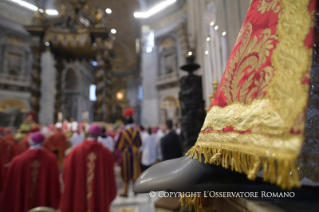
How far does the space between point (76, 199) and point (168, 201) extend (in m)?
1.46

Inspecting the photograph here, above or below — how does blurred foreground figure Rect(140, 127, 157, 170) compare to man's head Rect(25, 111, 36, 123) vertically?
below

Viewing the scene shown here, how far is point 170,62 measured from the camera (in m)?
15.7

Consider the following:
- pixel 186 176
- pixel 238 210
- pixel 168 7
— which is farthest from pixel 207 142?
pixel 168 7

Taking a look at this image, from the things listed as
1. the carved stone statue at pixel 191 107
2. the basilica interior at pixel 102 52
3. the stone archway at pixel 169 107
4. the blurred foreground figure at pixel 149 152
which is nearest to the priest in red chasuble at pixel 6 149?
the blurred foreground figure at pixel 149 152

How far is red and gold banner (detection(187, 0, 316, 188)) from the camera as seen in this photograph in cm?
58

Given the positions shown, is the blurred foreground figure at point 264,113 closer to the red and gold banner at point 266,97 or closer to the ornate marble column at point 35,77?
the red and gold banner at point 266,97

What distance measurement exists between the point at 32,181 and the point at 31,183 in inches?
1.1

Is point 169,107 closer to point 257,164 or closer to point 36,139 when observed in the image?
point 36,139

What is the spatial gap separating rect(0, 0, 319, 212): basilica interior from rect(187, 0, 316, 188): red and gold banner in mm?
383

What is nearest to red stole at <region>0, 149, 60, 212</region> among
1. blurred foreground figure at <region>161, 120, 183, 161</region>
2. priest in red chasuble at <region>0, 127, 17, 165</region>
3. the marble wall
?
priest in red chasuble at <region>0, 127, 17, 165</region>

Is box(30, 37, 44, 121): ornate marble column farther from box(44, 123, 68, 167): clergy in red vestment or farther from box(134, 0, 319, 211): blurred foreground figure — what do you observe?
box(134, 0, 319, 211): blurred foreground figure

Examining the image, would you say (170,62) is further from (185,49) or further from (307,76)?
(307,76)

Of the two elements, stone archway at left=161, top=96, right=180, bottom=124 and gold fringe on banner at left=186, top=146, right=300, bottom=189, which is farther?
stone archway at left=161, top=96, right=180, bottom=124

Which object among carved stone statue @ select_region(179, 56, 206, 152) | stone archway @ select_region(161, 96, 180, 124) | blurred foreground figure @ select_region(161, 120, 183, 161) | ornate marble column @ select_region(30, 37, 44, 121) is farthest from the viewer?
stone archway @ select_region(161, 96, 180, 124)
